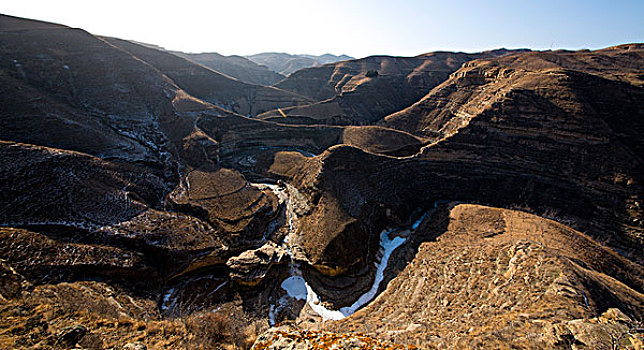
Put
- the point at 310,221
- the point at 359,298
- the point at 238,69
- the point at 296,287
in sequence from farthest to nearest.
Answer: the point at 238,69 → the point at 310,221 → the point at 296,287 → the point at 359,298

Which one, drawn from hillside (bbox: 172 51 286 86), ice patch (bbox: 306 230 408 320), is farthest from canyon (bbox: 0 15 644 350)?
hillside (bbox: 172 51 286 86)

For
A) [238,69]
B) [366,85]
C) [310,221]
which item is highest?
[238,69]

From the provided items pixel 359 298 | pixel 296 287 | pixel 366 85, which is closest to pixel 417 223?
pixel 359 298

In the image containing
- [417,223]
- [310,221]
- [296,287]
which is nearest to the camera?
[296,287]

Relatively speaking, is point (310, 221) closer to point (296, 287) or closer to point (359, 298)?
point (296, 287)

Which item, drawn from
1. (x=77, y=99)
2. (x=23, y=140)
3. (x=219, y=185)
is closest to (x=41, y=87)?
(x=77, y=99)

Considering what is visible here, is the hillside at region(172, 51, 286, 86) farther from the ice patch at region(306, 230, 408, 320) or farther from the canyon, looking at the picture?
the ice patch at region(306, 230, 408, 320)

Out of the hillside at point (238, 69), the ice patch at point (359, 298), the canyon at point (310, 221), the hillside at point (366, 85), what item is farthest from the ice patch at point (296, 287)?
the hillside at point (238, 69)

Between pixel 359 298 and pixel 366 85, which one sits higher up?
pixel 366 85

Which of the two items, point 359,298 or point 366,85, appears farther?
point 366,85

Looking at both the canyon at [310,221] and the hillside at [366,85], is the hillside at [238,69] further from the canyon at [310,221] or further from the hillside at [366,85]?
the canyon at [310,221]

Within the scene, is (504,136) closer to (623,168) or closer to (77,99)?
(623,168)
